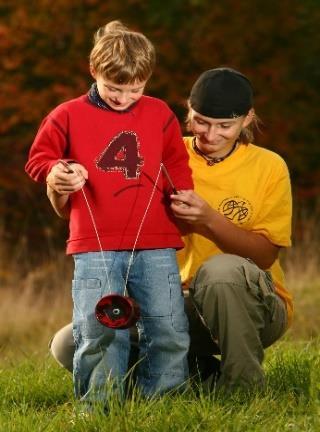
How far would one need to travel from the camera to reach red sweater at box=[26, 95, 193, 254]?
13.7 ft

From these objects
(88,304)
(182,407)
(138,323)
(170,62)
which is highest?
(170,62)

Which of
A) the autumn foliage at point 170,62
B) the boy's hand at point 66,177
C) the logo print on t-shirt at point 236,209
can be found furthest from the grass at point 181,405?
the autumn foliage at point 170,62

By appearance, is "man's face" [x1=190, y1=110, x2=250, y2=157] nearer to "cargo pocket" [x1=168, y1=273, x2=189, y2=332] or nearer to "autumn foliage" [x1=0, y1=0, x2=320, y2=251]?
"cargo pocket" [x1=168, y1=273, x2=189, y2=332]

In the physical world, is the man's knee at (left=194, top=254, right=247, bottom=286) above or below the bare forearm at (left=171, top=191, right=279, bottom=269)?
below

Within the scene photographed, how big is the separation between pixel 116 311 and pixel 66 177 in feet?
1.59

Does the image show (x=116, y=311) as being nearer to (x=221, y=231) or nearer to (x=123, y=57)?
(x=221, y=231)

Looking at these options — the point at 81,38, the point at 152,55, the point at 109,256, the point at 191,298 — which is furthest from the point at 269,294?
the point at 81,38

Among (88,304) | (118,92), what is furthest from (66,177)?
(88,304)

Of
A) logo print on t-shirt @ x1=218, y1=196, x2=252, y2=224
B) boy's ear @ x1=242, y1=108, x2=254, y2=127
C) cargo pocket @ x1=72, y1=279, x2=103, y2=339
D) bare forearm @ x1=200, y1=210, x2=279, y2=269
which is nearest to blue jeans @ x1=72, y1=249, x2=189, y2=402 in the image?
cargo pocket @ x1=72, y1=279, x2=103, y2=339

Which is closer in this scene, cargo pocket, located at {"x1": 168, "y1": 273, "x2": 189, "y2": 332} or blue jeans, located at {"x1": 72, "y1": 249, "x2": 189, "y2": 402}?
blue jeans, located at {"x1": 72, "y1": 249, "x2": 189, "y2": 402}

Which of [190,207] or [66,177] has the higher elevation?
[66,177]

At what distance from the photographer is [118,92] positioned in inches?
163

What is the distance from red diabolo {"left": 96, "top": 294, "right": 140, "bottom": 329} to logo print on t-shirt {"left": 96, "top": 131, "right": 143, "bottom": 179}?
18.7 inches

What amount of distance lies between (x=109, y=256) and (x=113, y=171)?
0.30 meters
